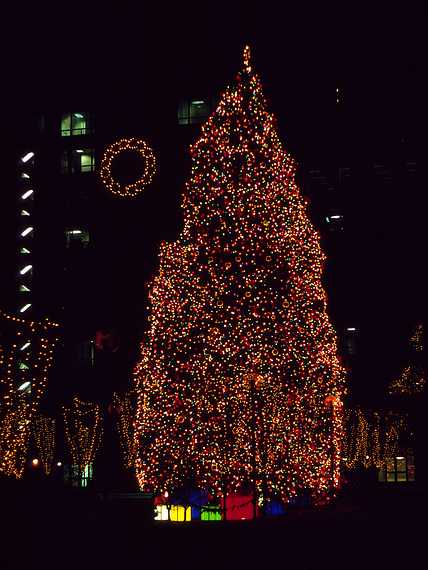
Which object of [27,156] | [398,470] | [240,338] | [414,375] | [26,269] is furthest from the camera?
[26,269]

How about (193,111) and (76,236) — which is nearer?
(193,111)

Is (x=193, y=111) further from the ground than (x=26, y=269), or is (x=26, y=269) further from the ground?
(x=193, y=111)

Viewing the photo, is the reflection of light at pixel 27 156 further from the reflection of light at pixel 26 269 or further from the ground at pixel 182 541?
the ground at pixel 182 541

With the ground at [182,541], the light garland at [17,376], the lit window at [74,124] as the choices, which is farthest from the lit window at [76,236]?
the ground at [182,541]

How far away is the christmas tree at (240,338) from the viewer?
1872 centimetres

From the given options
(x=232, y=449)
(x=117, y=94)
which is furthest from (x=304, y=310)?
(x=117, y=94)

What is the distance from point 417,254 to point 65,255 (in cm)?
2025

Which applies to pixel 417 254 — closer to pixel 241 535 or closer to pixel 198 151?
pixel 198 151

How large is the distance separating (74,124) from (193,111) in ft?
24.9

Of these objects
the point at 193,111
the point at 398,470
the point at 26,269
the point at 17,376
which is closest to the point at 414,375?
the point at 17,376

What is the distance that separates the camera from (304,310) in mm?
19234

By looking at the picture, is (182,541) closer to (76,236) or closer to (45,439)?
(45,439)

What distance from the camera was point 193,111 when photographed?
53.6 m

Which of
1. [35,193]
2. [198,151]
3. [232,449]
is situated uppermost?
[35,193]
